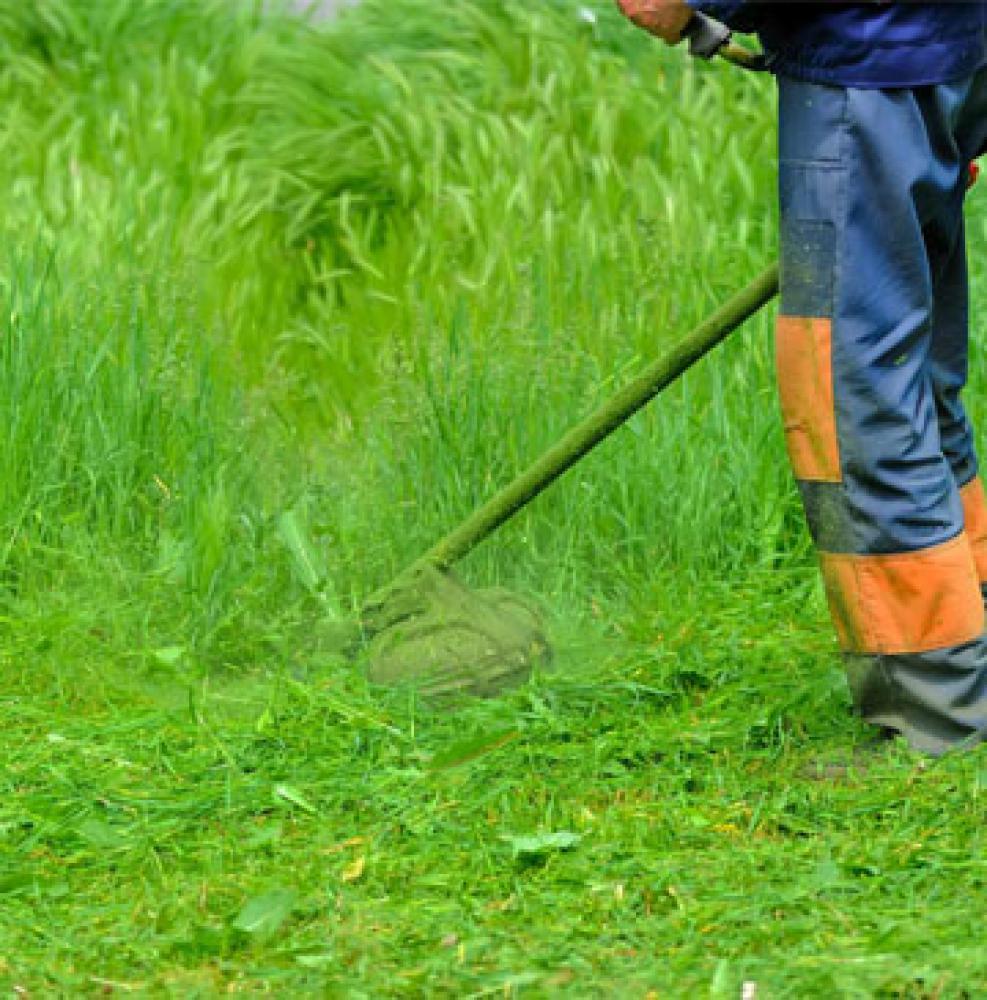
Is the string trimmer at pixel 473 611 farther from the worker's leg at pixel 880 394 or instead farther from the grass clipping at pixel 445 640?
the worker's leg at pixel 880 394

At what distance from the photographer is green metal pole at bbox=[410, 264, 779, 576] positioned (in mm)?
4016

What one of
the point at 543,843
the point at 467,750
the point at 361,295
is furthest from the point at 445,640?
the point at 361,295

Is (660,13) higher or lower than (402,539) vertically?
higher

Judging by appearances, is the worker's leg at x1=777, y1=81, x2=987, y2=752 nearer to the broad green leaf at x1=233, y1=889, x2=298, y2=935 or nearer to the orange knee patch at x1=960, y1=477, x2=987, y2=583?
the orange knee patch at x1=960, y1=477, x2=987, y2=583

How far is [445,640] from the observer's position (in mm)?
4297

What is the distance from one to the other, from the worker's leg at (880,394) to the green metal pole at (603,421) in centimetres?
23

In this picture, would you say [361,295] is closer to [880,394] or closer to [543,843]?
[880,394]

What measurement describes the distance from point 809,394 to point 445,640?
929mm

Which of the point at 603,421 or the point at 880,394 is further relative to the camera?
the point at 603,421

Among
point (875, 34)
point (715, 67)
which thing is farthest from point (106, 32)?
point (875, 34)

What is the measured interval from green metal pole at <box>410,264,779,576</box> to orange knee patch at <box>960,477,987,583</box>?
0.53 metres

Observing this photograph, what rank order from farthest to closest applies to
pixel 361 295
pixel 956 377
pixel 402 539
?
pixel 361 295
pixel 402 539
pixel 956 377

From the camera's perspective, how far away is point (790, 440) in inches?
151

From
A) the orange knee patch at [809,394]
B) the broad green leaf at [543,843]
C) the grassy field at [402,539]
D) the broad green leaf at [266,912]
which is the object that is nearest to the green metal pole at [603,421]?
the orange knee patch at [809,394]
